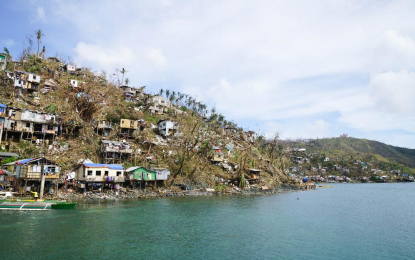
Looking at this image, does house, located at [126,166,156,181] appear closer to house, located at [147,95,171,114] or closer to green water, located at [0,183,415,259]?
green water, located at [0,183,415,259]

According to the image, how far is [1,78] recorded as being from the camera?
61.5 metres

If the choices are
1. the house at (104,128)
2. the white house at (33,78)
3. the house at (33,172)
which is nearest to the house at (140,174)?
the house at (33,172)

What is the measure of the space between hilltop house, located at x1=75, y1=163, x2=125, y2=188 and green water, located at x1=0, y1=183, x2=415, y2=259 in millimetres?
8013

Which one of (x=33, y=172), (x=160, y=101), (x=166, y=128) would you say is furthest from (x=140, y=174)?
(x=160, y=101)

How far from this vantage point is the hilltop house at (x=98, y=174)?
4651 cm

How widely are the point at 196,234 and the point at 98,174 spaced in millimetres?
28493

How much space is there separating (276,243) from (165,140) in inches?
2054

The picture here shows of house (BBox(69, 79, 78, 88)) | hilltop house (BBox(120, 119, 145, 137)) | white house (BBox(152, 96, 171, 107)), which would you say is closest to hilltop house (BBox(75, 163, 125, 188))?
hilltop house (BBox(120, 119, 145, 137))

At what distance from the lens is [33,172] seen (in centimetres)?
3997

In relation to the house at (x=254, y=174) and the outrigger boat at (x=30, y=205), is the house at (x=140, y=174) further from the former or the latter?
the house at (x=254, y=174)

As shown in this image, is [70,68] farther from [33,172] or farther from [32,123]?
[33,172]

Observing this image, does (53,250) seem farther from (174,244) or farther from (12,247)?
(174,244)

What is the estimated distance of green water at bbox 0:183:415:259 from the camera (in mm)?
21281

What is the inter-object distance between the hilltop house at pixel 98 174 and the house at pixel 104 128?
56.2ft
